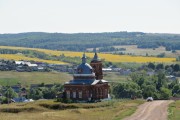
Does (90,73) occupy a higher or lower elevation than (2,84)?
higher

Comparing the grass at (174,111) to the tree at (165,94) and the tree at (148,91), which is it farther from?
the tree at (165,94)

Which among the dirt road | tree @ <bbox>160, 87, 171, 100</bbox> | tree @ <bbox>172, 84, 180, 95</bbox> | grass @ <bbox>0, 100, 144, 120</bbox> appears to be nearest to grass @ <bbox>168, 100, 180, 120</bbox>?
the dirt road

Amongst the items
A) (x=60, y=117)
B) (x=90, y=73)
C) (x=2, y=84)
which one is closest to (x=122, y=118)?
(x=60, y=117)

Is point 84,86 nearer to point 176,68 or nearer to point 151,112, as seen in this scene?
point 151,112

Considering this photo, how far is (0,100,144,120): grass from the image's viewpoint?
2463 inches

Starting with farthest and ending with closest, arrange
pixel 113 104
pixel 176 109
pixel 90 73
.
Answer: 1. pixel 90 73
2. pixel 113 104
3. pixel 176 109

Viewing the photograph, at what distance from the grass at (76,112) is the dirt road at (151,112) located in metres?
1.21

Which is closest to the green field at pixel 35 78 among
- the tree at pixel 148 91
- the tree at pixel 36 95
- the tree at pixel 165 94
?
the tree at pixel 36 95

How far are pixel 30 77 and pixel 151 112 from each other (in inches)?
4406

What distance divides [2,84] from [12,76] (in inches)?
549

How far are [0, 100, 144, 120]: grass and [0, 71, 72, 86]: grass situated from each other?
283 ft

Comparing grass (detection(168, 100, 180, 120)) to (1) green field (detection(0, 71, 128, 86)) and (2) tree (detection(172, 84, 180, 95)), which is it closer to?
(2) tree (detection(172, 84, 180, 95))

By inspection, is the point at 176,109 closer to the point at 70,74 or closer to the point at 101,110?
the point at 101,110

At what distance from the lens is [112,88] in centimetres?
12338
